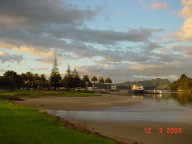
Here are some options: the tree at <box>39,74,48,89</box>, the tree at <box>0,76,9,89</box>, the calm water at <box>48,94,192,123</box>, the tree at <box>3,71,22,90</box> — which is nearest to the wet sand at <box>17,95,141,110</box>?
the calm water at <box>48,94,192,123</box>

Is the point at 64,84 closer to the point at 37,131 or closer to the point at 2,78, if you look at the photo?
the point at 2,78

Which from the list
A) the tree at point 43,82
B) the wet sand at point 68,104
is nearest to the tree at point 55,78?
the tree at point 43,82

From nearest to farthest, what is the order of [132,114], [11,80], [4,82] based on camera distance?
1. [132,114]
2. [11,80]
3. [4,82]

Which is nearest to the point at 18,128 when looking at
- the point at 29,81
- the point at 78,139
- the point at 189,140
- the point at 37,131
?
the point at 37,131

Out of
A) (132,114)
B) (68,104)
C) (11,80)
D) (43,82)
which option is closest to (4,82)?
(11,80)

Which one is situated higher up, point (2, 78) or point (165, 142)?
point (2, 78)

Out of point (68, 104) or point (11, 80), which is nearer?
point (68, 104)

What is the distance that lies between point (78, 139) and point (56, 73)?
17270 cm

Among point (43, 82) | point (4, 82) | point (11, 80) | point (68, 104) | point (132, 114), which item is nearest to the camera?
point (132, 114)

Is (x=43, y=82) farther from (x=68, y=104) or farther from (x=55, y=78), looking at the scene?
(x=68, y=104)

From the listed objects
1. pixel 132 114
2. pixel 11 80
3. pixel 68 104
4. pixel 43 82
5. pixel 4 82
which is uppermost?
pixel 43 82

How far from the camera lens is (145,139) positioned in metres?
25.7

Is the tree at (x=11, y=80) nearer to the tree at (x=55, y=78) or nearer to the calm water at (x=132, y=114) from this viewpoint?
the tree at (x=55, y=78)

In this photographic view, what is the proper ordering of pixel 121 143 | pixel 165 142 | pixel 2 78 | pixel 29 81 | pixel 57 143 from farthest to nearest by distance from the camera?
pixel 29 81, pixel 2 78, pixel 165 142, pixel 121 143, pixel 57 143
